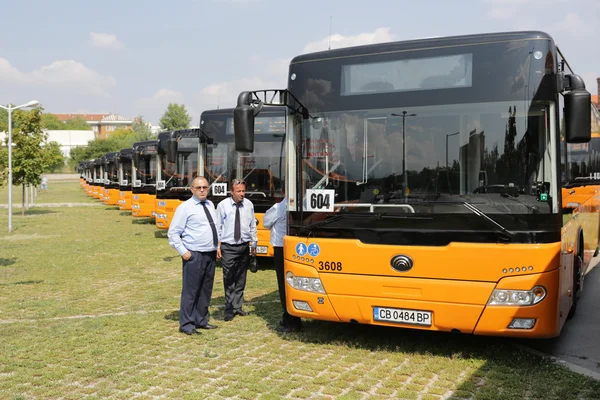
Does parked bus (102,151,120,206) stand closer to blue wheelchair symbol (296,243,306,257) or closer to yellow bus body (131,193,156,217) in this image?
yellow bus body (131,193,156,217)

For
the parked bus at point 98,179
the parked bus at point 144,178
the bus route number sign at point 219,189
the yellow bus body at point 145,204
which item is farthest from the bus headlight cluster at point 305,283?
the parked bus at point 98,179

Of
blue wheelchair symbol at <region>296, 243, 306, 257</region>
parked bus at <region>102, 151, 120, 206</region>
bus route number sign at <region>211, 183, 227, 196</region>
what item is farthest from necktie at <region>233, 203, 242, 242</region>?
parked bus at <region>102, 151, 120, 206</region>

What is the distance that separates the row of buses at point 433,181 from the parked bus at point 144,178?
17251 mm

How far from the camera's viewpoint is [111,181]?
40125 millimetres

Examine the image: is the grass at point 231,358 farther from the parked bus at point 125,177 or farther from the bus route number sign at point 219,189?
the parked bus at point 125,177

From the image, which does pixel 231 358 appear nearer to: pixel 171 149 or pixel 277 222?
pixel 277 222

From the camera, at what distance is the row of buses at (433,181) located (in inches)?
232

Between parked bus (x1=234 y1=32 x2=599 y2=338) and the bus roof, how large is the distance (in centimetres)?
1

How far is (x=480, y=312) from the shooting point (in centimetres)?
599

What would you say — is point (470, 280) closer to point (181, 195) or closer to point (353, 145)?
point (353, 145)

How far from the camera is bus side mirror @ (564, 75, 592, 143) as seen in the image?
5781 mm

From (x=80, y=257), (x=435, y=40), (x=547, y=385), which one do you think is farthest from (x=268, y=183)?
(x=547, y=385)

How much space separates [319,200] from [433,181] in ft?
3.91

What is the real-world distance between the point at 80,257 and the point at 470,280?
11767 mm
